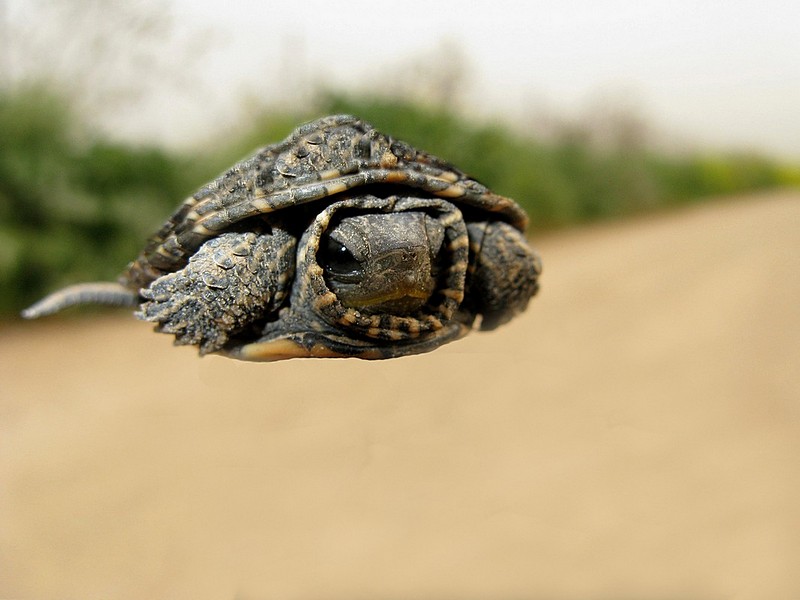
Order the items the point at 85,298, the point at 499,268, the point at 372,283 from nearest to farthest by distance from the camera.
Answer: the point at 372,283
the point at 499,268
the point at 85,298

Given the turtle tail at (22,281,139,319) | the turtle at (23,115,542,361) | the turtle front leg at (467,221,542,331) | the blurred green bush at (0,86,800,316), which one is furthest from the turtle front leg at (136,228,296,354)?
the blurred green bush at (0,86,800,316)

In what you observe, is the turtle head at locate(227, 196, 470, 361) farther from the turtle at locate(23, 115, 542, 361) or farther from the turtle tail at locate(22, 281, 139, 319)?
the turtle tail at locate(22, 281, 139, 319)

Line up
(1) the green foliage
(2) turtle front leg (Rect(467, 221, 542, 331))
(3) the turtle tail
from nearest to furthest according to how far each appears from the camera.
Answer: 1. (2) turtle front leg (Rect(467, 221, 542, 331))
2. (3) the turtle tail
3. (1) the green foliage

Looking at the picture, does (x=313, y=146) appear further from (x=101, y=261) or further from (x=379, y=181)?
(x=101, y=261)

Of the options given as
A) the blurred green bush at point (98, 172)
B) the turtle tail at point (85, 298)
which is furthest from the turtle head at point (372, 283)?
the blurred green bush at point (98, 172)

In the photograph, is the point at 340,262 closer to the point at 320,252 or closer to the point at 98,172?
the point at 320,252

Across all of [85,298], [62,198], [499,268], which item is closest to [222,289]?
[499,268]
